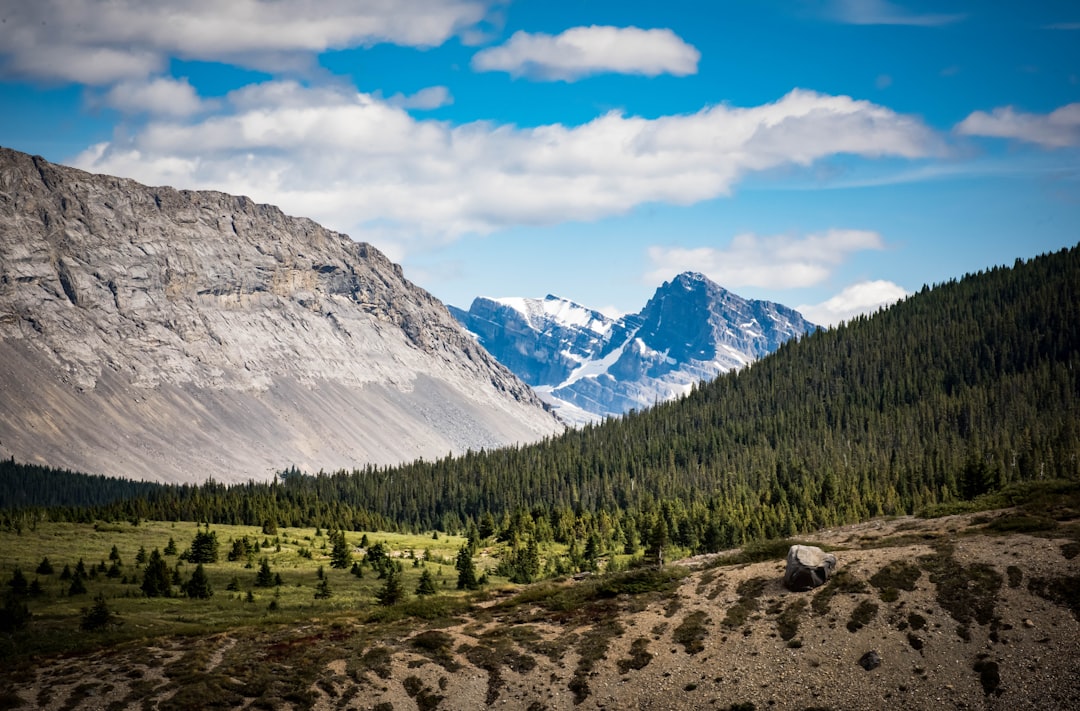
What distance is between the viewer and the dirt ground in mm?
53906

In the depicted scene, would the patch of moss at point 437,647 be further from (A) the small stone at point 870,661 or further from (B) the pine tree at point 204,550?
(B) the pine tree at point 204,550

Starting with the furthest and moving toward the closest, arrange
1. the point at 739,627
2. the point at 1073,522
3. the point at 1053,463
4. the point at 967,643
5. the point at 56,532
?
the point at 1053,463, the point at 56,532, the point at 1073,522, the point at 739,627, the point at 967,643

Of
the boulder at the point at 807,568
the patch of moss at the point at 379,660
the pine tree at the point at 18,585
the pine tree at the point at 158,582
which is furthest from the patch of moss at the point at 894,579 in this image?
the pine tree at the point at 18,585

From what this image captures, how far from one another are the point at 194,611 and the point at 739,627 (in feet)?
179

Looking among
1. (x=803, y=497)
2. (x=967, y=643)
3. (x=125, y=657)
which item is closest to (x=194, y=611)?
(x=125, y=657)

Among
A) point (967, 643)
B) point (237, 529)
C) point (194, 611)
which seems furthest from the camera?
point (237, 529)

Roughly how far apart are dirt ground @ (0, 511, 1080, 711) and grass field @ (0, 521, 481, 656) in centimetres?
974

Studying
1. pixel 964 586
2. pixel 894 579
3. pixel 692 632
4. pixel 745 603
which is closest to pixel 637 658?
pixel 692 632

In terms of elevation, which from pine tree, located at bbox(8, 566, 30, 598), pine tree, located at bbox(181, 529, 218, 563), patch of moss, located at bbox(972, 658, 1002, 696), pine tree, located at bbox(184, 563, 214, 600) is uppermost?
pine tree, located at bbox(181, 529, 218, 563)

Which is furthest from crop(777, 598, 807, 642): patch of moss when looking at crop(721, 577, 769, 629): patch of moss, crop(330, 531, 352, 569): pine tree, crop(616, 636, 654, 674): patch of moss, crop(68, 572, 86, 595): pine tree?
crop(330, 531, 352, 569): pine tree

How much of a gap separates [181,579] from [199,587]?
8.68 meters

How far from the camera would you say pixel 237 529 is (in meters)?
168

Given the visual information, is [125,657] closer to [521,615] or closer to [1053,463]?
[521,615]

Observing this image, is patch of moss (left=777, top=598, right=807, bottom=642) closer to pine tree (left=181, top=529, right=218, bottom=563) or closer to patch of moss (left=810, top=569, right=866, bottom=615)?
patch of moss (left=810, top=569, right=866, bottom=615)
